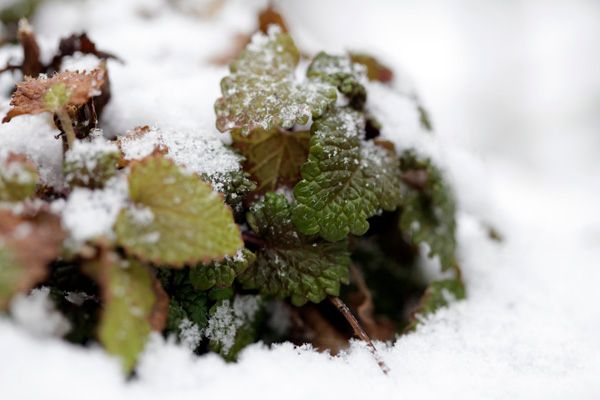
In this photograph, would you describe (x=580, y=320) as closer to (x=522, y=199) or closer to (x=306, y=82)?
(x=306, y=82)

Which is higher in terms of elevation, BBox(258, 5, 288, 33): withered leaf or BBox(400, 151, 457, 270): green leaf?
BBox(258, 5, 288, 33): withered leaf

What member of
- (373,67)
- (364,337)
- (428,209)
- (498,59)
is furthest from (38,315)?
(498,59)

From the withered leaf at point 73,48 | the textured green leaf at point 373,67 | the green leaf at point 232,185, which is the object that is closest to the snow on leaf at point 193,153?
the green leaf at point 232,185

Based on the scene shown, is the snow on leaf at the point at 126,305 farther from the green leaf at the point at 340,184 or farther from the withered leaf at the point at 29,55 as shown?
the withered leaf at the point at 29,55

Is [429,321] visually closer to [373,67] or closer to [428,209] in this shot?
[428,209]

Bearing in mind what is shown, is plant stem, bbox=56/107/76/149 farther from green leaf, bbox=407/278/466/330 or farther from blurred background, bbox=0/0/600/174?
blurred background, bbox=0/0/600/174

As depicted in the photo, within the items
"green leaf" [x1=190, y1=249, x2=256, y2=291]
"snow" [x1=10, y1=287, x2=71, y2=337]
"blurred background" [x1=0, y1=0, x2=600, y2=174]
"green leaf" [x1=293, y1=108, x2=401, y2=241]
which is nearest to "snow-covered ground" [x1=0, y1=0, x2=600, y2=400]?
"snow" [x1=10, y1=287, x2=71, y2=337]
